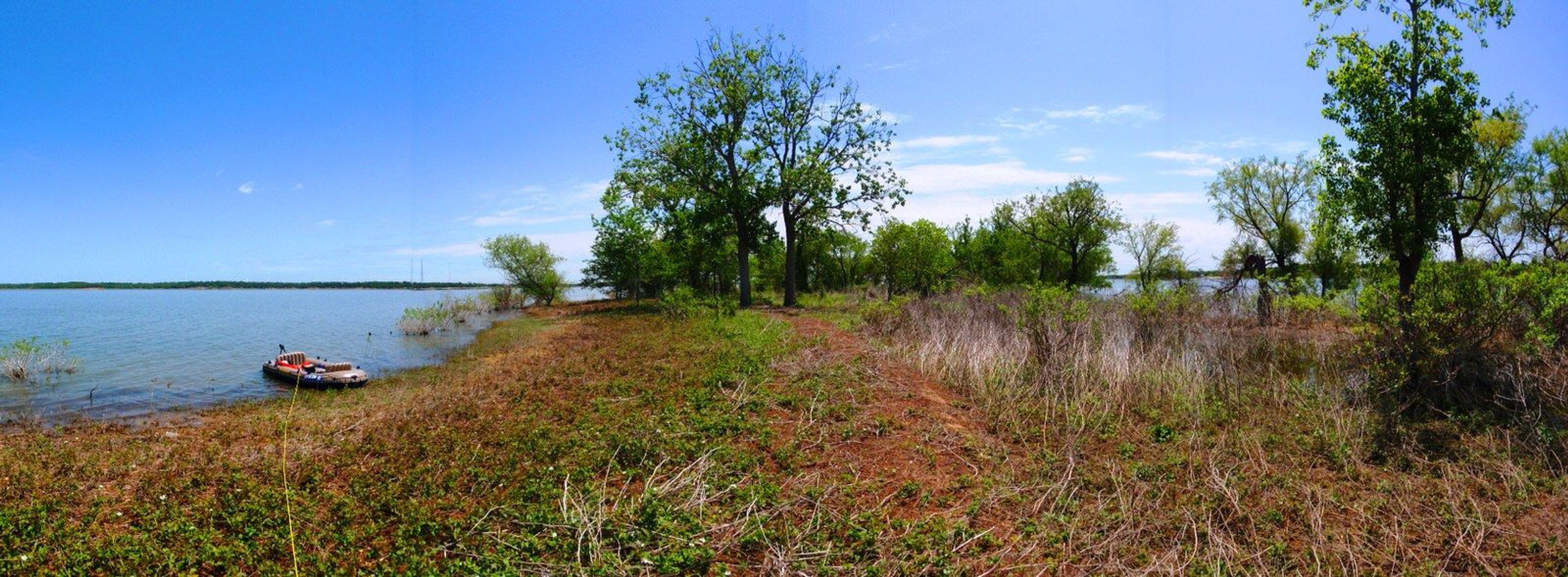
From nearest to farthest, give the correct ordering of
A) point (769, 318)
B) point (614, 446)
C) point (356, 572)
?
point (356, 572), point (614, 446), point (769, 318)

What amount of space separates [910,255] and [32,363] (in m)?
30.9

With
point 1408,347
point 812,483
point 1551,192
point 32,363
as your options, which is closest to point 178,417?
point 32,363

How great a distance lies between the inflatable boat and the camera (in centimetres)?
1407

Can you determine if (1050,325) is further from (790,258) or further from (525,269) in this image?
(525,269)

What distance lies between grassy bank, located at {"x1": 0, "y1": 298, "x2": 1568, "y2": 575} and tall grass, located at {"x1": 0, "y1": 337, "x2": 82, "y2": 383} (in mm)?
9869

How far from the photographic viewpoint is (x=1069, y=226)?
44.4 meters

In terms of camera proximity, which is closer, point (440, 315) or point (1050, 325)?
point (1050, 325)

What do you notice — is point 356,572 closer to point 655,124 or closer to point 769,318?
point 769,318

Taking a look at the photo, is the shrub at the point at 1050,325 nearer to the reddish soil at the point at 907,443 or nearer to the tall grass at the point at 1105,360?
the tall grass at the point at 1105,360

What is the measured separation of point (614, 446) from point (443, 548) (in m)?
2.25

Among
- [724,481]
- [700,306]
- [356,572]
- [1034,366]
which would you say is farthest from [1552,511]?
[700,306]

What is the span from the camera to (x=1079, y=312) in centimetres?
1108

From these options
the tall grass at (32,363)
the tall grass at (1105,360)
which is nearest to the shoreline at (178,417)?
the tall grass at (32,363)

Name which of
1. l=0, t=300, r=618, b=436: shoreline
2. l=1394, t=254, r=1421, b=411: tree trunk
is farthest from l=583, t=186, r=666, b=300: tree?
l=1394, t=254, r=1421, b=411: tree trunk
